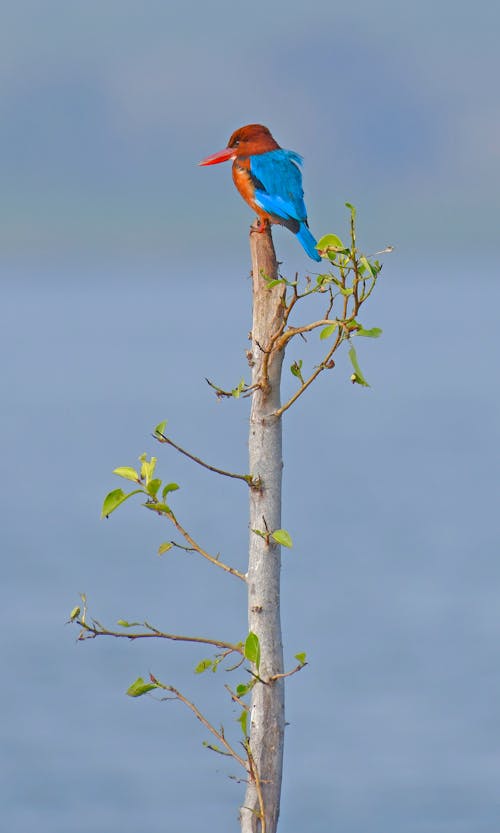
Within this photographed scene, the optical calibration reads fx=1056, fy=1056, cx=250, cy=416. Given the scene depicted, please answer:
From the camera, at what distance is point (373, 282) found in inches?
113

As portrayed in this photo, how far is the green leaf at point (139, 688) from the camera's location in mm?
3084

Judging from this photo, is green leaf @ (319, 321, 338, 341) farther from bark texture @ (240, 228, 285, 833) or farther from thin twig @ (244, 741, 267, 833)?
thin twig @ (244, 741, 267, 833)

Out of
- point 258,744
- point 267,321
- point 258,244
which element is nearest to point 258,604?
point 258,744

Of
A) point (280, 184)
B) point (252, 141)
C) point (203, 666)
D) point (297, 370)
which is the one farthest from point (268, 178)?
point (203, 666)

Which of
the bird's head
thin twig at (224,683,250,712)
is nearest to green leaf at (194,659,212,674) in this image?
thin twig at (224,683,250,712)

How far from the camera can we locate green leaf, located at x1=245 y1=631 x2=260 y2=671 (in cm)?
289

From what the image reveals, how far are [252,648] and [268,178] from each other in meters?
1.80

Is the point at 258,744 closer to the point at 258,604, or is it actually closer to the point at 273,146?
the point at 258,604

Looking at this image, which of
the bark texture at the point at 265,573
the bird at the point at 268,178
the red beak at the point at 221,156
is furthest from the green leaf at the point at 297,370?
the red beak at the point at 221,156

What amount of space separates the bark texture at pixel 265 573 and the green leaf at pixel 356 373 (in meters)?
0.33

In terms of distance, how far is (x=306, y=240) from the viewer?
3.81m

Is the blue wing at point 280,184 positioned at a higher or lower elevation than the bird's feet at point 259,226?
higher

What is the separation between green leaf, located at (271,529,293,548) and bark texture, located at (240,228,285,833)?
0.07 meters

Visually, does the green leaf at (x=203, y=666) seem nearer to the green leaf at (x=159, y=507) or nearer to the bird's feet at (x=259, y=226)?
the green leaf at (x=159, y=507)
